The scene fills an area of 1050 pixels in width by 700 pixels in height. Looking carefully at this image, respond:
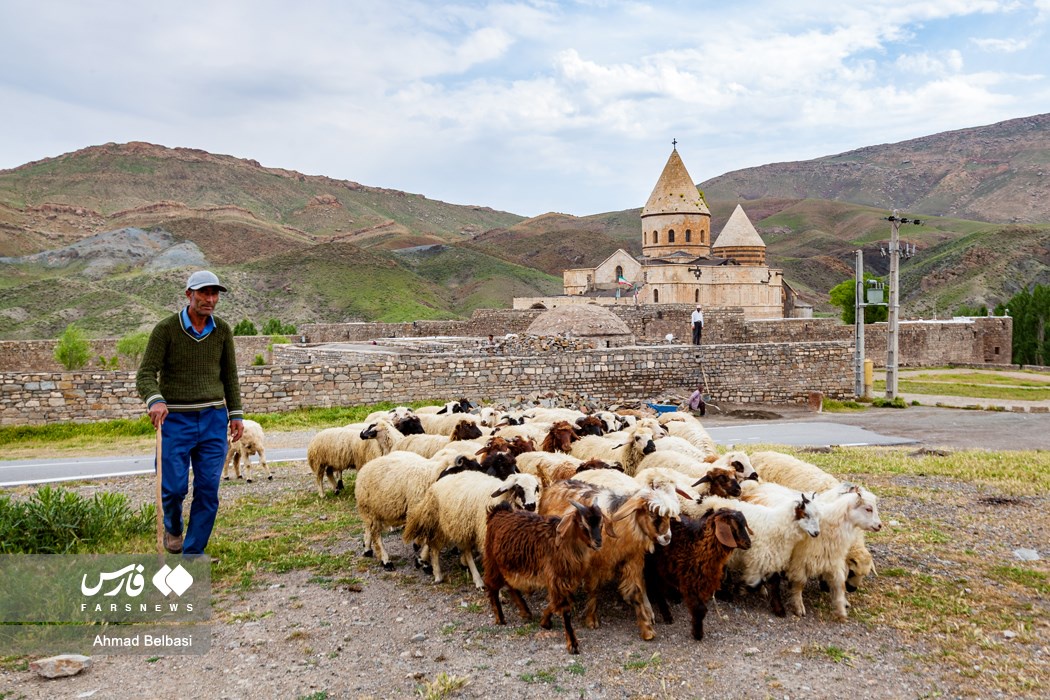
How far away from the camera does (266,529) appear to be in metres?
8.04

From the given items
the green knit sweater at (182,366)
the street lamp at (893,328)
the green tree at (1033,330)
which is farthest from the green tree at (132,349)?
the green tree at (1033,330)

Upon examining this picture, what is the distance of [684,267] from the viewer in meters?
54.7

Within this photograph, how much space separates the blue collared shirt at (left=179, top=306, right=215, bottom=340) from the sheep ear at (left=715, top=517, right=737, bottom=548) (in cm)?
432

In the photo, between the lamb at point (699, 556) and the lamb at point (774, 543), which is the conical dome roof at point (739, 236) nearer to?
the lamb at point (774, 543)

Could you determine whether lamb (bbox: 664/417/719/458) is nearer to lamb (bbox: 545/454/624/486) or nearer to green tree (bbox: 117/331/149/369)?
lamb (bbox: 545/454/624/486)

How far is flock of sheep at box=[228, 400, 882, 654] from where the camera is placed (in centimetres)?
526

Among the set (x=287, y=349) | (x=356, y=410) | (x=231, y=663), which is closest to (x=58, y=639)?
(x=231, y=663)

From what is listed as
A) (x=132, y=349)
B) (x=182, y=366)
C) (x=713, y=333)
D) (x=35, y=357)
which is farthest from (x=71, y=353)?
(x=182, y=366)

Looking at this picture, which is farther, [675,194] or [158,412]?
[675,194]

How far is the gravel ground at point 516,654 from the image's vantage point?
4492 mm

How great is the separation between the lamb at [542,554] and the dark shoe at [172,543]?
8.78ft

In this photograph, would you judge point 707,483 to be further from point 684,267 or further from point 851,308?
point 851,308

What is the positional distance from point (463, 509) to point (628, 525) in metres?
1.62

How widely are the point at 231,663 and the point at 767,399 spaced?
20.2 m
